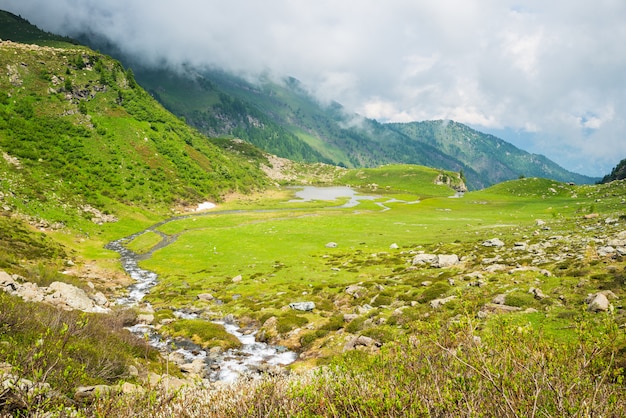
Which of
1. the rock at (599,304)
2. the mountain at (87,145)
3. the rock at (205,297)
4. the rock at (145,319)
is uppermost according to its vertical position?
the mountain at (87,145)

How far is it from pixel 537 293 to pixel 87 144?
125 metres

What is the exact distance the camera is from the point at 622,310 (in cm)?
1443

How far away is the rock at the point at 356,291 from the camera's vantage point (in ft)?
98.7

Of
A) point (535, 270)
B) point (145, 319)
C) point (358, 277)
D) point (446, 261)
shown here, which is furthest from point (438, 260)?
point (145, 319)

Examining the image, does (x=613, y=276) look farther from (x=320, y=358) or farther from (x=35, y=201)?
(x=35, y=201)

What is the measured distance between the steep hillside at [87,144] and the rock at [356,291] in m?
63.7

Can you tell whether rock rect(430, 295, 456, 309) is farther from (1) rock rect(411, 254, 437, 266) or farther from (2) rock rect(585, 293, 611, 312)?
(1) rock rect(411, 254, 437, 266)

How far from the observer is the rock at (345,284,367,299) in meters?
30.1

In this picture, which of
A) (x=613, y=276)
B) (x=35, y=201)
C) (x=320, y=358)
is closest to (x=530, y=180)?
(x=613, y=276)

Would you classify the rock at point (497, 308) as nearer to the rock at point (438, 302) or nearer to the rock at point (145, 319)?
the rock at point (438, 302)

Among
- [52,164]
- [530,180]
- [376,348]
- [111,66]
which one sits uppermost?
[111,66]

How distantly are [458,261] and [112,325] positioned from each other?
34.4 meters

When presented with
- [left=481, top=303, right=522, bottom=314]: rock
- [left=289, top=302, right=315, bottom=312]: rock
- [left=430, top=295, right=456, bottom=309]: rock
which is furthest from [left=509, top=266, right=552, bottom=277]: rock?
[left=289, top=302, right=315, bottom=312]: rock

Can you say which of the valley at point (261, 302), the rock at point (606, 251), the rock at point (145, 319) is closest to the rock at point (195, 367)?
the valley at point (261, 302)
